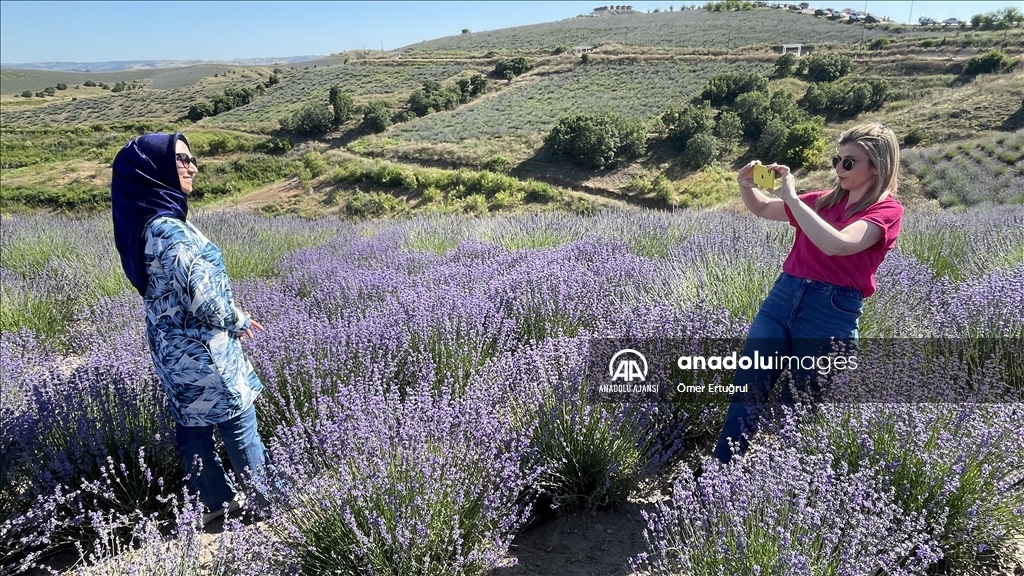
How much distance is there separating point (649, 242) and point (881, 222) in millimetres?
3403

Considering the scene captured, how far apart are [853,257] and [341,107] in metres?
36.5

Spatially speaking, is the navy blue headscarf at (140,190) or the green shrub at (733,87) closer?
the navy blue headscarf at (140,190)

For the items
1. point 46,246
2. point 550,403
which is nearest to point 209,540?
point 550,403

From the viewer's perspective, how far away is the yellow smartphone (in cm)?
230

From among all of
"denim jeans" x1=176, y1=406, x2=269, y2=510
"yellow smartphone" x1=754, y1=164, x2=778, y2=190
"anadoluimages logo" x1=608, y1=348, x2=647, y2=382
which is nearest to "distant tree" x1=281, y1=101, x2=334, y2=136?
"denim jeans" x1=176, y1=406, x2=269, y2=510

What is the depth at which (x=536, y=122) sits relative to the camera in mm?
30391

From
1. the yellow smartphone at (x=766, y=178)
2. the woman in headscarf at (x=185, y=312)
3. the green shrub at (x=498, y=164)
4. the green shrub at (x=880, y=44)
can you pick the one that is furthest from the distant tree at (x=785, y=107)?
the woman in headscarf at (x=185, y=312)

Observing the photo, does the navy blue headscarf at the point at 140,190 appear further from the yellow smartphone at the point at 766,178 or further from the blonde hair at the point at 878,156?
the blonde hair at the point at 878,156

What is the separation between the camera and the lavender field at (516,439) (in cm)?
156

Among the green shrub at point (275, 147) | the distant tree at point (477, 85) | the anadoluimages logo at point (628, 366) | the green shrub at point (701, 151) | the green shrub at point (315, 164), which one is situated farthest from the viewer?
the distant tree at point (477, 85)

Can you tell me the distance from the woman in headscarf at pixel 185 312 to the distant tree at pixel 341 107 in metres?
35.4

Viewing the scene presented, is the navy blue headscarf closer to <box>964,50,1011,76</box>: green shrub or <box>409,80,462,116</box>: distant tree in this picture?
<box>409,80,462,116</box>: distant tree

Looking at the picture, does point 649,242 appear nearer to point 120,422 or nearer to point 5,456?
point 120,422

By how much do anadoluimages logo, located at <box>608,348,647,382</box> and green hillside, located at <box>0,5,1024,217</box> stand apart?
13.5 metres
